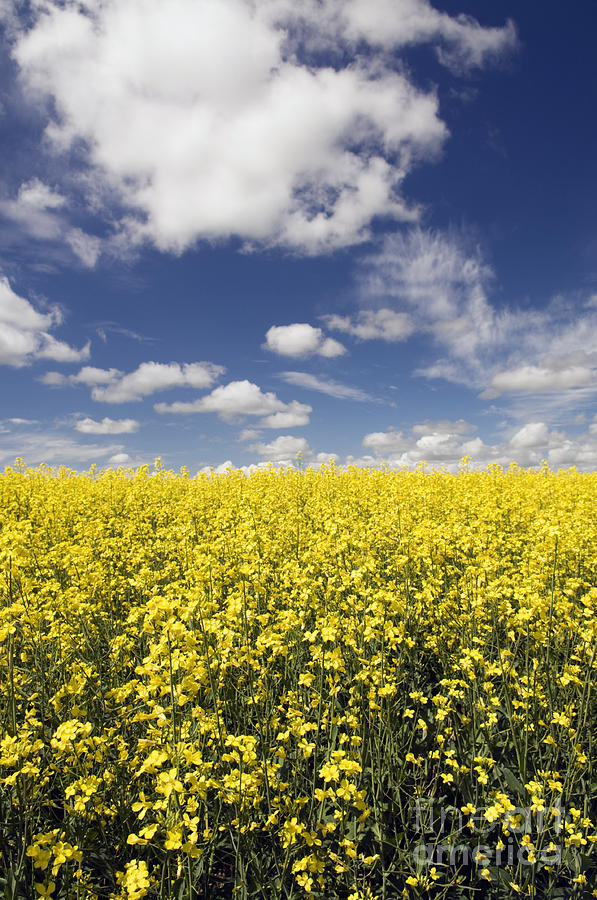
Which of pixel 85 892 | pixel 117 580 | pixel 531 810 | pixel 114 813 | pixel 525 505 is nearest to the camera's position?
pixel 85 892

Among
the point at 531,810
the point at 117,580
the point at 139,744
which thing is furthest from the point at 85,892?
the point at 117,580

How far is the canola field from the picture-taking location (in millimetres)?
2881

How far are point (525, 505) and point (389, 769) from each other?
9.04 m

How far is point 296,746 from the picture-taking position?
12.6 ft

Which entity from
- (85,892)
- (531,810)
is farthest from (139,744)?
(531,810)

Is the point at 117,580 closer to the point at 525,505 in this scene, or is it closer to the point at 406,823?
the point at 406,823

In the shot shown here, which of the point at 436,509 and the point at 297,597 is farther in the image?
the point at 436,509

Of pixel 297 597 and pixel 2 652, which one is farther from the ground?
pixel 297 597

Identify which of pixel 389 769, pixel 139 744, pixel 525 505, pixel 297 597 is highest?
pixel 525 505

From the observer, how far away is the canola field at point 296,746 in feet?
9.45

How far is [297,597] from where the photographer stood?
16.2 ft

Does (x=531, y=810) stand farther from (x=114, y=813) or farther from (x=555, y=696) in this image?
(x=114, y=813)

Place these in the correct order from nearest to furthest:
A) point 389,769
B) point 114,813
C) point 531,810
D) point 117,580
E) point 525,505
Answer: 1. point 114,813
2. point 531,810
3. point 389,769
4. point 117,580
5. point 525,505

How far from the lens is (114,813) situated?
305cm
